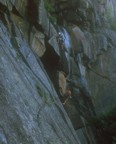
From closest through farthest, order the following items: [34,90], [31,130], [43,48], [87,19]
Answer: [31,130], [34,90], [43,48], [87,19]

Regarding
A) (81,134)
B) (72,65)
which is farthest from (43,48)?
(81,134)

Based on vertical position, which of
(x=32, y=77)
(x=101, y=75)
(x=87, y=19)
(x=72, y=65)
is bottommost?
(x=101, y=75)

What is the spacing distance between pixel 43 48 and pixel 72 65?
2413 millimetres

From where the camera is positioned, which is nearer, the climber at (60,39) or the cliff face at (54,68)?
the cliff face at (54,68)

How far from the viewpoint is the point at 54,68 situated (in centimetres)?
1102

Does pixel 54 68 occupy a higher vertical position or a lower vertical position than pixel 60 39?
lower

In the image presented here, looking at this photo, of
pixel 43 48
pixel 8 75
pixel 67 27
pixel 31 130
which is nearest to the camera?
pixel 31 130

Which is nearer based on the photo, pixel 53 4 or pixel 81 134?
pixel 81 134

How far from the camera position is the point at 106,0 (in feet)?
62.8

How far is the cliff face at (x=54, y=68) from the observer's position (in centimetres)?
500

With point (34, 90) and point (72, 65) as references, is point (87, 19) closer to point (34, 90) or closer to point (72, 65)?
point (72, 65)

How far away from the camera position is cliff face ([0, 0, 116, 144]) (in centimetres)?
500

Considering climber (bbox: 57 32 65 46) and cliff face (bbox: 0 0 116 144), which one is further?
climber (bbox: 57 32 65 46)

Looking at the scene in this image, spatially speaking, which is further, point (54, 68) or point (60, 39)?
point (60, 39)
